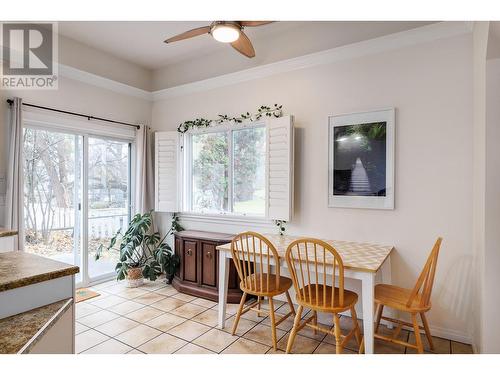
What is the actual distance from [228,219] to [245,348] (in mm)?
1708

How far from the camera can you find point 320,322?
3.00 m

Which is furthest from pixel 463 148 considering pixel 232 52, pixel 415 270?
pixel 232 52

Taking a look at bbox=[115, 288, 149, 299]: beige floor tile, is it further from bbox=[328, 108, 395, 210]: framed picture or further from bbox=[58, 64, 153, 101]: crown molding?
bbox=[58, 64, 153, 101]: crown molding

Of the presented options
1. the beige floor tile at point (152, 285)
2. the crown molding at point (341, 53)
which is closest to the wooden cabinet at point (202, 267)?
the beige floor tile at point (152, 285)

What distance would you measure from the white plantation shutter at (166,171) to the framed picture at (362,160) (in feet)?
7.18

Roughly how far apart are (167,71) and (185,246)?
2640 millimetres

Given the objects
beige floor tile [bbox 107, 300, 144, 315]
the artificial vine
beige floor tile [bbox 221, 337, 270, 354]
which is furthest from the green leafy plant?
beige floor tile [bbox 221, 337, 270, 354]

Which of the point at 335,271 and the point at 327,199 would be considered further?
the point at 327,199

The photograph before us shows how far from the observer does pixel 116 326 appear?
2.88 m

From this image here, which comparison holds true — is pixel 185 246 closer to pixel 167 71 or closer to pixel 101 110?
pixel 101 110

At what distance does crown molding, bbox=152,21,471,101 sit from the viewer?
269 cm
